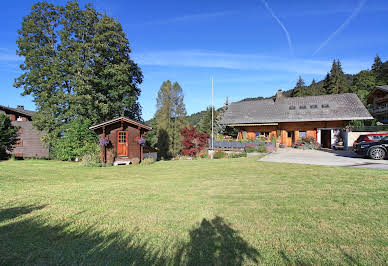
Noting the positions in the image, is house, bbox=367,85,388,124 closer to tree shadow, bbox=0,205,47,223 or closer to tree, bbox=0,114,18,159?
tree shadow, bbox=0,205,47,223

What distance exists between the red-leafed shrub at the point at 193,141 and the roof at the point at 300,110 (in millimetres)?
6270

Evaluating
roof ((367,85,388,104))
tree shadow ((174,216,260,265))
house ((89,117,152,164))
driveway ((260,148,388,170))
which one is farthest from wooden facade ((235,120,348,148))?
tree shadow ((174,216,260,265))

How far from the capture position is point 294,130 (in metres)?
25.2

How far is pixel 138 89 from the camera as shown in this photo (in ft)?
82.3

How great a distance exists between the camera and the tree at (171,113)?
127 feet

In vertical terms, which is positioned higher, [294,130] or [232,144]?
[294,130]

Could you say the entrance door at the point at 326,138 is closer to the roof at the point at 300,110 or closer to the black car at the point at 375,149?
the roof at the point at 300,110

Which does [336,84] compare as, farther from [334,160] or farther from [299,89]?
[334,160]

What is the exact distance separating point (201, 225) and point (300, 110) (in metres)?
26.0

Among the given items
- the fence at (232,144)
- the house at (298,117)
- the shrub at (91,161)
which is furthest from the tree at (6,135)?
the house at (298,117)

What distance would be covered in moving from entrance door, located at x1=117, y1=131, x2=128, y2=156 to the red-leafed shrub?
7413 mm

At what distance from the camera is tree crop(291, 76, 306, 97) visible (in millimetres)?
54844

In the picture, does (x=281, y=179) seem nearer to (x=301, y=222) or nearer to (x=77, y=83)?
(x=301, y=222)

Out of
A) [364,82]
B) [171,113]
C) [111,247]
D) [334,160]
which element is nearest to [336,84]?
[364,82]
